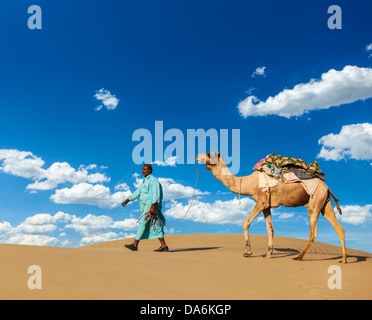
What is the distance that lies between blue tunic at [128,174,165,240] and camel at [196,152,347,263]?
1.67m

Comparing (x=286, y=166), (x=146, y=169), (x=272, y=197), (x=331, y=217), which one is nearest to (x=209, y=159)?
(x=146, y=169)

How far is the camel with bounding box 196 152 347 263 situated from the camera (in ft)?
35.7

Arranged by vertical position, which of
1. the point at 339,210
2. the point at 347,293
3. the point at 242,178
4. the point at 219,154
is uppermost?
the point at 219,154

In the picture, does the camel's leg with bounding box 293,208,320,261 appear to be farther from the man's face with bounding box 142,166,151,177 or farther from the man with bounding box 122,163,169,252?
the man's face with bounding box 142,166,151,177

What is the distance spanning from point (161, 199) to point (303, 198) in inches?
175

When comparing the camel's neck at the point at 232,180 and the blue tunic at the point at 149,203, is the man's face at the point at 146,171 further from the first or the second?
the camel's neck at the point at 232,180

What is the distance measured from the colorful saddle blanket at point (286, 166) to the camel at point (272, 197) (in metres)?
0.31

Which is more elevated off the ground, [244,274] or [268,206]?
[268,206]

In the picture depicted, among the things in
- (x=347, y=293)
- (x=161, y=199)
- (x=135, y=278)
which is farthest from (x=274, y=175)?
(x=135, y=278)

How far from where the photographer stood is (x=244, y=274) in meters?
7.57

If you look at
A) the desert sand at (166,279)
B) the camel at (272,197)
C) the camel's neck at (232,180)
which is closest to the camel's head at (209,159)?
the camel at (272,197)

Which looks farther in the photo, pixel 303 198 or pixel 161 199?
pixel 161 199

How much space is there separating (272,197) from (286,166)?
1076 millimetres
